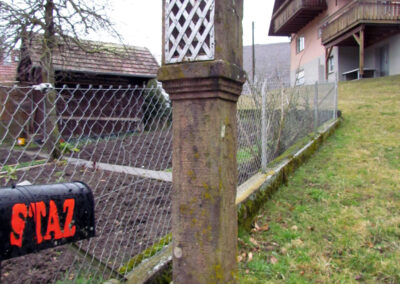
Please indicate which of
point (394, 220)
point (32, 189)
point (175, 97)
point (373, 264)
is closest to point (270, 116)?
point (394, 220)

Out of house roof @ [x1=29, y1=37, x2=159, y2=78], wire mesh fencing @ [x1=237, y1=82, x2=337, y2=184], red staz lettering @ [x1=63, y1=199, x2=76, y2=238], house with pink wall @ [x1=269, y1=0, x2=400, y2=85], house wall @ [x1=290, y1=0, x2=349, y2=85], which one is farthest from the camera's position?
house wall @ [x1=290, y1=0, x2=349, y2=85]

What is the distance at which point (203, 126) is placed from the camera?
5.09 feet

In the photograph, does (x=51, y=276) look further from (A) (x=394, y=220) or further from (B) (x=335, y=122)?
(B) (x=335, y=122)

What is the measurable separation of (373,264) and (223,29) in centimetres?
227

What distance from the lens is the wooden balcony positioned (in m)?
21.7

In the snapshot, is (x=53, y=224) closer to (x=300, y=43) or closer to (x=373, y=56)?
(x=373, y=56)

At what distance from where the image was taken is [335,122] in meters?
8.80

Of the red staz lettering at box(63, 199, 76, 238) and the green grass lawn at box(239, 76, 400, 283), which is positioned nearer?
the red staz lettering at box(63, 199, 76, 238)

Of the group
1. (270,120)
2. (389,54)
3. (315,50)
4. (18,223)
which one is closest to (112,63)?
(270,120)

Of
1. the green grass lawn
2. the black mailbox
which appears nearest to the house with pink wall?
the green grass lawn

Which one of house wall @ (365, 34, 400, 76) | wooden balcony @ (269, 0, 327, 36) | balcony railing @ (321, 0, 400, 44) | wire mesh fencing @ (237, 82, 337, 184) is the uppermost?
wooden balcony @ (269, 0, 327, 36)

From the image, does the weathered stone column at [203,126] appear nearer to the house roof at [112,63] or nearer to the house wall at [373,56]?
the house roof at [112,63]

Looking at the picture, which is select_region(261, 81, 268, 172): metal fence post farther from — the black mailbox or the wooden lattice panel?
the black mailbox

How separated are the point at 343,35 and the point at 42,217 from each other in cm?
2012
